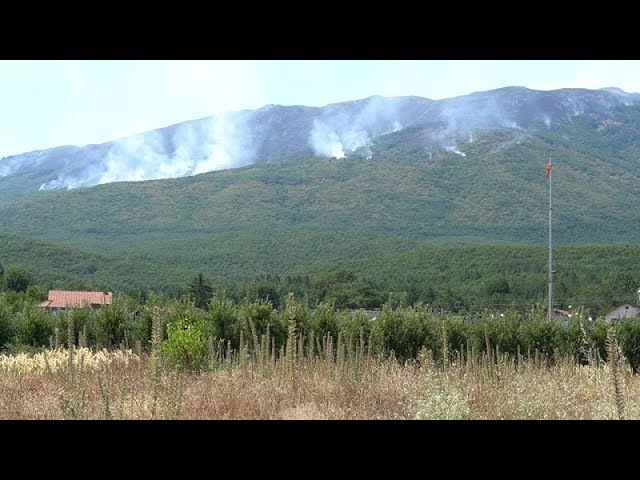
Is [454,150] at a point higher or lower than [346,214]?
higher

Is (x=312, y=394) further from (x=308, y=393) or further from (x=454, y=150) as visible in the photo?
(x=454, y=150)

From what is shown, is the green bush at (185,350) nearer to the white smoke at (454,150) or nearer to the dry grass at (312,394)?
the dry grass at (312,394)

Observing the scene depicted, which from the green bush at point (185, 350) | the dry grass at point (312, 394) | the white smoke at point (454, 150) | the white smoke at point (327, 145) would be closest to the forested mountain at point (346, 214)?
the white smoke at point (454, 150)

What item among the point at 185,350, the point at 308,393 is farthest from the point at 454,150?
the point at 308,393

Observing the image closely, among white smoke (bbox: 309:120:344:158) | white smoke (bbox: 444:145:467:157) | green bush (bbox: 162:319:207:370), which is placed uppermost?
white smoke (bbox: 309:120:344:158)

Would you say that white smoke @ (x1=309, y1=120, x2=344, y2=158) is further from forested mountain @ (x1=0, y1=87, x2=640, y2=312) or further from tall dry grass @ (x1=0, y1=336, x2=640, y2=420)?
tall dry grass @ (x1=0, y1=336, x2=640, y2=420)

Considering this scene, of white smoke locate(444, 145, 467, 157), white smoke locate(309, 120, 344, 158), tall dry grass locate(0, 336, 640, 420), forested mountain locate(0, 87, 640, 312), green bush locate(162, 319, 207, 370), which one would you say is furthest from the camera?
white smoke locate(309, 120, 344, 158)

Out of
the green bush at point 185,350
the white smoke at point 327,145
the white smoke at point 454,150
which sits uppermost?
the white smoke at point 327,145

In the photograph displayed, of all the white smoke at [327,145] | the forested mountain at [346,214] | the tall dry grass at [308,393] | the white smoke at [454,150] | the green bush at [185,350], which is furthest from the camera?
the white smoke at [327,145]

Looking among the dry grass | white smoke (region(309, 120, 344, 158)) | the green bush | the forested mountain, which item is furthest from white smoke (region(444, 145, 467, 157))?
the dry grass
